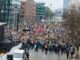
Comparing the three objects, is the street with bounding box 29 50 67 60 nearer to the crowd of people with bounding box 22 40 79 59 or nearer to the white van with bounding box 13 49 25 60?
the crowd of people with bounding box 22 40 79 59

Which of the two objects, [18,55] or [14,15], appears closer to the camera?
[18,55]

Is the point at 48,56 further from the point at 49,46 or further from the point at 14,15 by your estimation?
the point at 14,15

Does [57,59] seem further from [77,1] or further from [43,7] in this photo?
[43,7]

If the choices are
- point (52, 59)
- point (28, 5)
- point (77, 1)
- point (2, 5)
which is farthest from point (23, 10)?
point (52, 59)

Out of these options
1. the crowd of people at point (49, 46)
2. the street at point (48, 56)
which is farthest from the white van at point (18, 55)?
the crowd of people at point (49, 46)

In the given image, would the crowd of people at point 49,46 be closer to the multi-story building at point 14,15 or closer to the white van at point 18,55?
the white van at point 18,55

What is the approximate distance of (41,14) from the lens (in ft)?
580

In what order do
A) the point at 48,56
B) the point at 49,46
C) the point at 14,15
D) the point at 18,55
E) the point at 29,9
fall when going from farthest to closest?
the point at 29,9 → the point at 14,15 → the point at 49,46 → the point at 48,56 → the point at 18,55

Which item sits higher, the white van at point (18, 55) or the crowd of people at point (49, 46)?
the white van at point (18, 55)

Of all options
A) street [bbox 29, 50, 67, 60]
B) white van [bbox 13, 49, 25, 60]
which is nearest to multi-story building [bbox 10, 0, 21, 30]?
street [bbox 29, 50, 67, 60]

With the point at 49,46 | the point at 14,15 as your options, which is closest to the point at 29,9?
the point at 14,15

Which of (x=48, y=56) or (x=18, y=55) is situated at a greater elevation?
(x=18, y=55)

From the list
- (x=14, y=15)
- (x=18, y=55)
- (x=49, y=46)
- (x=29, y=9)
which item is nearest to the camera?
(x=18, y=55)

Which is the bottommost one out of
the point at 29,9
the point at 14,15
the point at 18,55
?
the point at 29,9
